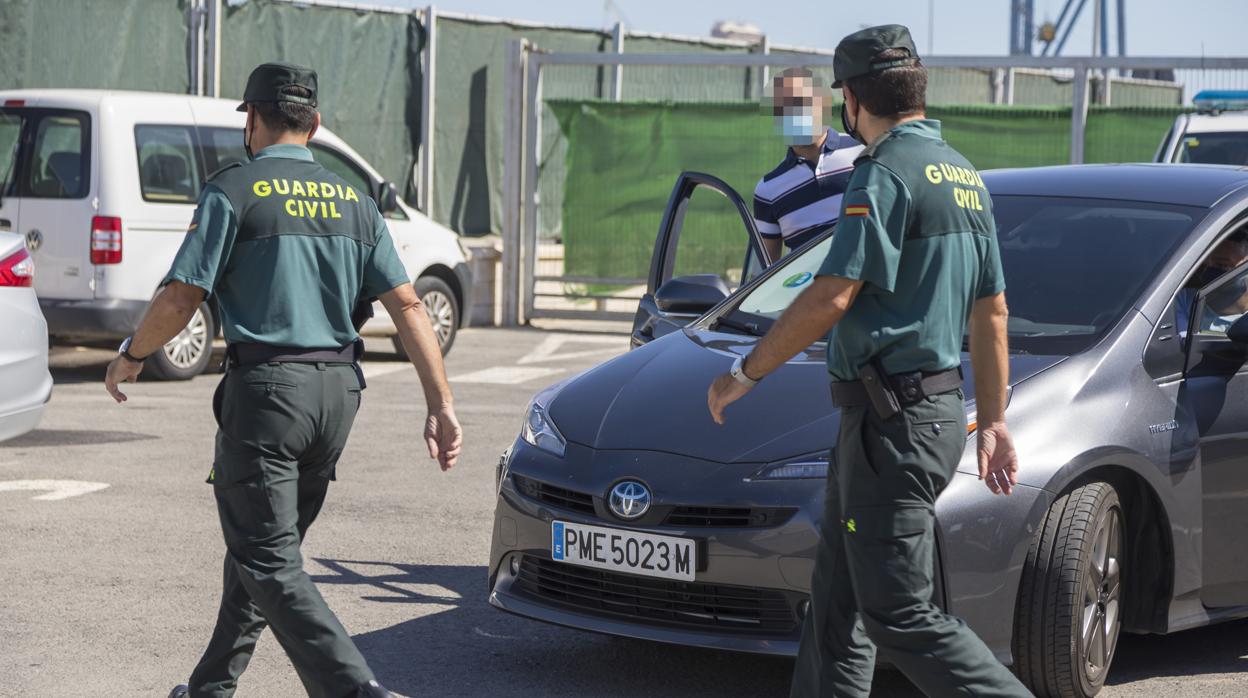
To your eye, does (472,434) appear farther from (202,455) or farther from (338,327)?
(338,327)

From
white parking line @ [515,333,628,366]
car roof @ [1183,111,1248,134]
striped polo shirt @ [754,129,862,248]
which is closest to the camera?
striped polo shirt @ [754,129,862,248]

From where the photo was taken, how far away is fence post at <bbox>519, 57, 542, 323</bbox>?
16.8 meters

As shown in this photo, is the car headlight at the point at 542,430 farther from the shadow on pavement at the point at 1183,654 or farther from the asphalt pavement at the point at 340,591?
the shadow on pavement at the point at 1183,654

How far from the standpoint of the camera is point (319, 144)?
525 inches

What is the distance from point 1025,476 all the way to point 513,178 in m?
12.5

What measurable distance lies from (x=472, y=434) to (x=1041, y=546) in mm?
5793

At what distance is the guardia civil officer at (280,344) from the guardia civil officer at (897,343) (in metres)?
0.99

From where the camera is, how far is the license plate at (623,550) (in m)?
4.81

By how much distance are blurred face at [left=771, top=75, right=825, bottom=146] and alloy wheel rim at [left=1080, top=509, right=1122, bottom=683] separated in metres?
2.29

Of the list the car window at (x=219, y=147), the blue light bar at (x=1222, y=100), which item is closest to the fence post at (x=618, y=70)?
the car window at (x=219, y=147)

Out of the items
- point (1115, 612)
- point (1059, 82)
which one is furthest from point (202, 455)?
point (1059, 82)

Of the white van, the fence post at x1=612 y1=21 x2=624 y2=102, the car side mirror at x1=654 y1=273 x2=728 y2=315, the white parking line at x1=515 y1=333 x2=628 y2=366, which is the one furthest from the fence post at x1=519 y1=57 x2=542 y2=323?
the car side mirror at x1=654 y1=273 x2=728 y2=315

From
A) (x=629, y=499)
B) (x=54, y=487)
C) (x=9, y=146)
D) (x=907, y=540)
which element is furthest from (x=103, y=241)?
(x=907, y=540)

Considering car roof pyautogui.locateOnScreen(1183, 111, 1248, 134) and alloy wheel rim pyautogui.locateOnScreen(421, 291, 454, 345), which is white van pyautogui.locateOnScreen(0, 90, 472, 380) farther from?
car roof pyautogui.locateOnScreen(1183, 111, 1248, 134)
